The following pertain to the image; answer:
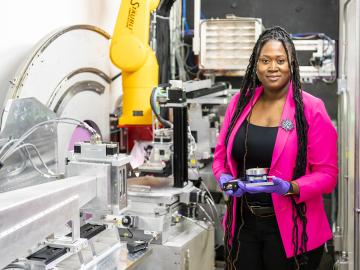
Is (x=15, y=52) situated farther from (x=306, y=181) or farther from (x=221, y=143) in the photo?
(x=306, y=181)

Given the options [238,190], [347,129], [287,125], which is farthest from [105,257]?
[347,129]

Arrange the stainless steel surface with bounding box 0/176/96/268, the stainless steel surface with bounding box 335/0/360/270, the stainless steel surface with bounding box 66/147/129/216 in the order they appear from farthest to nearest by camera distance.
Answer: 1. the stainless steel surface with bounding box 335/0/360/270
2. the stainless steel surface with bounding box 66/147/129/216
3. the stainless steel surface with bounding box 0/176/96/268

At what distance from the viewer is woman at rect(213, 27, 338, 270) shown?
2.26 m

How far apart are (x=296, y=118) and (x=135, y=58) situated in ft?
4.30

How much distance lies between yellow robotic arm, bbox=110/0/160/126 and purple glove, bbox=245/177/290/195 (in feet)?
4.26

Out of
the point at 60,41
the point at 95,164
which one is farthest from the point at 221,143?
the point at 60,41

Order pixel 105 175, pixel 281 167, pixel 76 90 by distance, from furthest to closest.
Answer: pixel 76 90, pixel 281 167, pixel 105 175

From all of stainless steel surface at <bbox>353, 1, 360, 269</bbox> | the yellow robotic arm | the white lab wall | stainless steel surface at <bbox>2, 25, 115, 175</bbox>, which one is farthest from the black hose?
stainless steel surface at <bbox>353, 1, 360, 269</bbox>

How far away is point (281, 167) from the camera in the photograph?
7.49ft

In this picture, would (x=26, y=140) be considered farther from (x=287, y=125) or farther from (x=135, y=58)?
(x=287, y=125)

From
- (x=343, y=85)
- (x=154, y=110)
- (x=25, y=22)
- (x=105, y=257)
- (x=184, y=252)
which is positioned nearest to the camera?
(x=105, y=257)

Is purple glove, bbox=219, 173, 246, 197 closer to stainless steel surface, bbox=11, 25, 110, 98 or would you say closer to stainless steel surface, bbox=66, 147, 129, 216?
stainless steel surface, bbox=66, 147, 129, 216

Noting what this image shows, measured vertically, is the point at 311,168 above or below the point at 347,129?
below

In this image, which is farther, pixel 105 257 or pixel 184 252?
pixel 184 252
